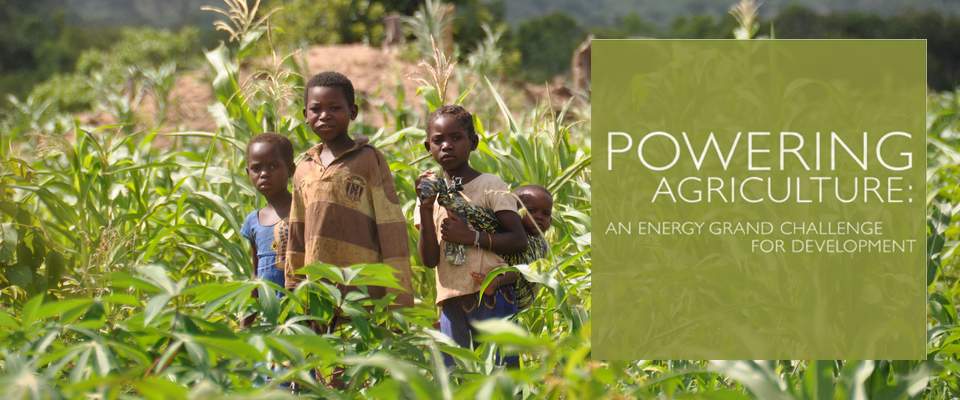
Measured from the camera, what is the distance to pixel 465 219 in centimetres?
285

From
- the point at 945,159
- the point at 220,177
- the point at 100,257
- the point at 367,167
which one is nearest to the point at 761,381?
the point at 367,167

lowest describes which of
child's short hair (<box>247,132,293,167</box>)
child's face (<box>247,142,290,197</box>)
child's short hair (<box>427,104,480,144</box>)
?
child's face (<box>247,142,290,197</box>)

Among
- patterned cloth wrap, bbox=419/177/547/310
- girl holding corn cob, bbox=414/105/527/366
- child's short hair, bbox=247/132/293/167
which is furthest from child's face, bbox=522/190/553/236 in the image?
child's short hair, bbox=247/132/293/167

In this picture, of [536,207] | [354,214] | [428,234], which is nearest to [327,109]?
[354,214]

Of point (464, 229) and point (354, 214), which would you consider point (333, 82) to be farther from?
point (464, 229)

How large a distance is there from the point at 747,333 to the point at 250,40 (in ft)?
7.08

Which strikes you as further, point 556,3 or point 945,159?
point 556,3

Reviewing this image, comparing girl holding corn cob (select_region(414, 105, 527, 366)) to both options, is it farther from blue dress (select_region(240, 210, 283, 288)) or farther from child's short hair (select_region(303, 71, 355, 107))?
blue dress (select_region(240, 210, 283, 288))

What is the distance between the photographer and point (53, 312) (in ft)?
5.78

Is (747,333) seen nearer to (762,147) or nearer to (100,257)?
(762,147)

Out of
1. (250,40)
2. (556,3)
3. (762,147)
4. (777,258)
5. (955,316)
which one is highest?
(556,3)

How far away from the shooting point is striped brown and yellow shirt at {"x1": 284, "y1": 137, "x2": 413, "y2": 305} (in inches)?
111

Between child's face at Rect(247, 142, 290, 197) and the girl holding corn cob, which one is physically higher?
child's face at Rect(247, 142, 290, 197)

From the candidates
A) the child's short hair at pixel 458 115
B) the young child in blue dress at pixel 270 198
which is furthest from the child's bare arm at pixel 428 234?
the young child in blue dress at pixel 270 198
